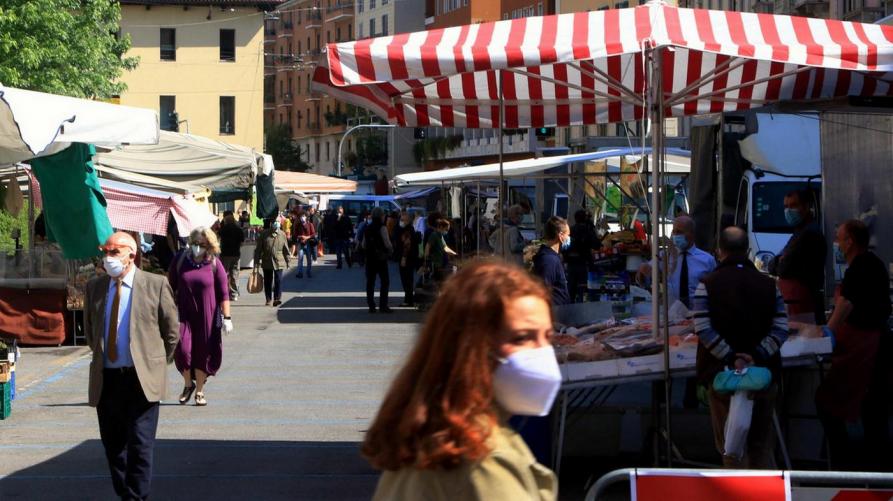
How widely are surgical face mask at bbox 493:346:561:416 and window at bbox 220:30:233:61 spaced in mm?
71893

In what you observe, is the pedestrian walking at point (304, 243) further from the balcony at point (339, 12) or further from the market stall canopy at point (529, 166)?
the balcony at point (339, 12)

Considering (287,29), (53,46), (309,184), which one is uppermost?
(287,29)

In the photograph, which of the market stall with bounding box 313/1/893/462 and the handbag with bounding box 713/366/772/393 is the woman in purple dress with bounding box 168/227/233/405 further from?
the handbag with bounding box 713/366/772/393

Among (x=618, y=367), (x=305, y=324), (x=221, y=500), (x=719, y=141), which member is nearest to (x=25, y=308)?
(x=305, y=324)

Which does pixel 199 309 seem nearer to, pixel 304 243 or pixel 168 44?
pixel 304 243

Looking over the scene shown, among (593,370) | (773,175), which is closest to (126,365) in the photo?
(593,370)

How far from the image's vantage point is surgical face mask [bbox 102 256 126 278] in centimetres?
824

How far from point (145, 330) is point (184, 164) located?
40.8ft

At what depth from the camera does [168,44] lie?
73312 millimetres

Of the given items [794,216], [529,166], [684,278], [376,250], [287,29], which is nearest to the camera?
[794,216]

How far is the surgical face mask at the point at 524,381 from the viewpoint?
9.83 ft

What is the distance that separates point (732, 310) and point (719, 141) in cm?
818

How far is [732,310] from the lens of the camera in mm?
8031

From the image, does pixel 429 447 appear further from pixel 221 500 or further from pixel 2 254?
pixel 2 254
